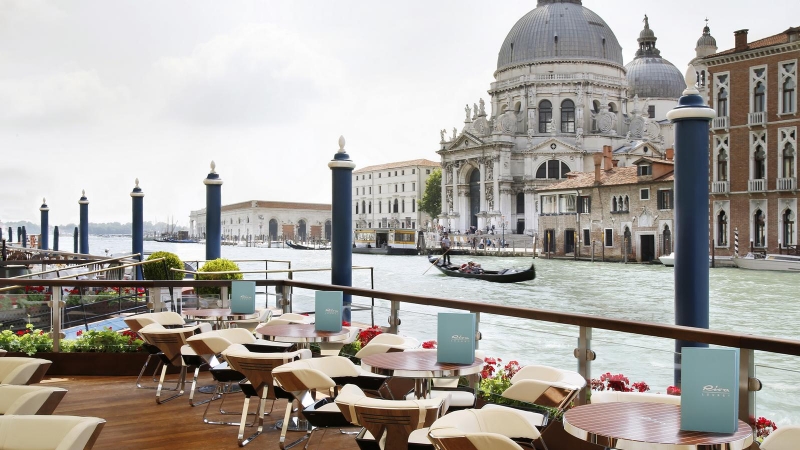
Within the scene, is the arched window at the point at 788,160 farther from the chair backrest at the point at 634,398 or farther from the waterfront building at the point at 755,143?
the chair backrest at the point at 634,398

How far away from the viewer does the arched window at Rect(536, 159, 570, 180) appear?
6141cm

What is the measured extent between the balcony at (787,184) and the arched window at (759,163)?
995 mm

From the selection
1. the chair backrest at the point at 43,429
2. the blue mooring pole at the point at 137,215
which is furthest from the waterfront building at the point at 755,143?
the chair backrest at the point at 43,429

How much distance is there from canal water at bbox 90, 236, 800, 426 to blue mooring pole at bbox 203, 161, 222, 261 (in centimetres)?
572

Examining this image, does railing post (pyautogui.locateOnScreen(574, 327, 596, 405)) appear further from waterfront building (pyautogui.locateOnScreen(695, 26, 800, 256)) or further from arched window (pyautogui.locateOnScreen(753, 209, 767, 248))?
arched window (pyautogui.locateOnScreen(753, 209, 767, 248))

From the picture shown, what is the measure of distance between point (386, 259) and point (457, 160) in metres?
14.6

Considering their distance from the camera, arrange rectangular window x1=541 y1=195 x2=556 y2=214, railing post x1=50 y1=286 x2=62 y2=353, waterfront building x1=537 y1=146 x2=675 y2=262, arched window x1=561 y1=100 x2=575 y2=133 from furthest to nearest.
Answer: arched window x1=561 y1=100 x2=575 y2=133, rectangular window x1=541 y1=195 x2=556 y2=214, waterfront building x1=537 y1=146 x2=675 y2=262, railing post x1=50 y1=286 x2=62 y2=353

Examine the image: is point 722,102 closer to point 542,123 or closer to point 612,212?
point 612,212

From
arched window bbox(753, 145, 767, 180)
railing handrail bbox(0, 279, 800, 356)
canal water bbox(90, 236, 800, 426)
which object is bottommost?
canal water bbox(90, 236, 800, 426)

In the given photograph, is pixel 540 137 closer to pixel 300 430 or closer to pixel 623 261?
pixel 623 261

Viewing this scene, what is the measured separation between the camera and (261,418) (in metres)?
4.67

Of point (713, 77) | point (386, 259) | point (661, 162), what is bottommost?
point (386, 259)

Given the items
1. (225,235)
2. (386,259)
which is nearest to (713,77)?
(386,259)

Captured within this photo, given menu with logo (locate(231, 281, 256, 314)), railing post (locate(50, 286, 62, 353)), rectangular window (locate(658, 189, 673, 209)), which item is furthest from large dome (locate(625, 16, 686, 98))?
railing post (locate(50, 286, 62, 353))
